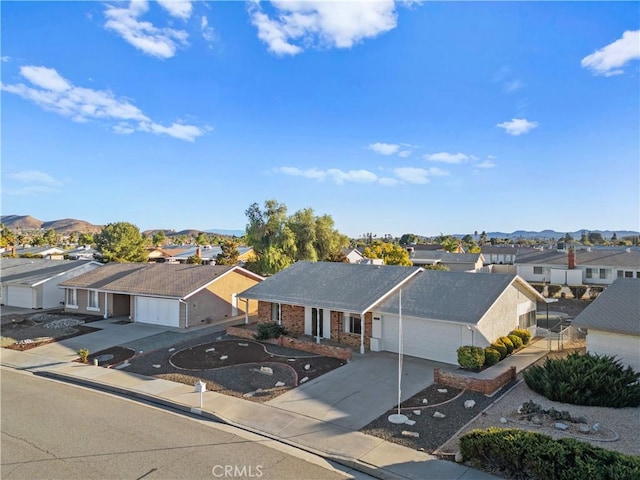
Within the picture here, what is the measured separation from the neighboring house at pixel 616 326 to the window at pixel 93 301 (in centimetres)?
3282

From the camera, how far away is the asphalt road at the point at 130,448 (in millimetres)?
9727

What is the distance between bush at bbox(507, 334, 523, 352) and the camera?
20.2m

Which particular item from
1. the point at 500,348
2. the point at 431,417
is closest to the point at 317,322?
the point at 500,348

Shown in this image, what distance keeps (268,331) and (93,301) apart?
18319 mm

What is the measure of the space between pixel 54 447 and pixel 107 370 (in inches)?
309

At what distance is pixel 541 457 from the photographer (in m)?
8.77

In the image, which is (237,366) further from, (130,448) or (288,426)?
(130,448)

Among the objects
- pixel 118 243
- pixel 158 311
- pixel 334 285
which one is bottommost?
pixel 158 311

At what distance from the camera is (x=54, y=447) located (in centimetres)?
1102

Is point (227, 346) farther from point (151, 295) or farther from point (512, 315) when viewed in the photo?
point (512, 315)

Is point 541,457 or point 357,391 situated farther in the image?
point 357,391

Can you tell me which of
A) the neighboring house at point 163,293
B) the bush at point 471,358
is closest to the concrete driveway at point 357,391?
the bush at point 471,358

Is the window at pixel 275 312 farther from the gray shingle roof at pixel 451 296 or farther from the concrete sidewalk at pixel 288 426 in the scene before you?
the concrete sidewalk at pixel 288 426

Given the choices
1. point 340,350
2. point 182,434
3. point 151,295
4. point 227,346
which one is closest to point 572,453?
point 182,434
